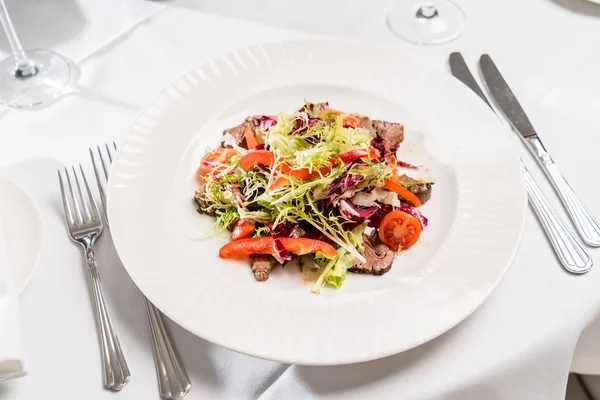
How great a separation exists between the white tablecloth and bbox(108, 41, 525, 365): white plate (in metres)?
0.13

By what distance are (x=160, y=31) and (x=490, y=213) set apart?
65.1 inches

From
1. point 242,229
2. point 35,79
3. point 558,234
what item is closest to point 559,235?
point 558,234

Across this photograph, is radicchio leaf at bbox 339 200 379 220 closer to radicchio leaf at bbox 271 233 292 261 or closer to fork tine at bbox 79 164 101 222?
radicchio leaf at bbox 271 233 292 261

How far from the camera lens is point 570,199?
1801 mm

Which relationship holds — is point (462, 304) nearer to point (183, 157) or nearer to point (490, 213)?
point (490, 213)

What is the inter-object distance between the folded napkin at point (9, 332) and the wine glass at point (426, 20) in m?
1.80

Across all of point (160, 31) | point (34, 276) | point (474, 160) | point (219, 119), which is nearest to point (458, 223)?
point (474, 160)

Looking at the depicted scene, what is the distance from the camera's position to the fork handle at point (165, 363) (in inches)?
58.0

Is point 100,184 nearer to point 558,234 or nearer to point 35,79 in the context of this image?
point 35,79

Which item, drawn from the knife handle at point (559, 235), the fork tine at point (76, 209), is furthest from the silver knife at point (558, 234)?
the fork tine at point (76, 209)

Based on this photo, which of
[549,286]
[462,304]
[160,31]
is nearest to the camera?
[462,304]

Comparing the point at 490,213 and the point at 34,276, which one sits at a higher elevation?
the point at 34,276

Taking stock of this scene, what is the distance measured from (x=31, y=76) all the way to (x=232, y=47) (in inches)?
33.6

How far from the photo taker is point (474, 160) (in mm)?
1828
